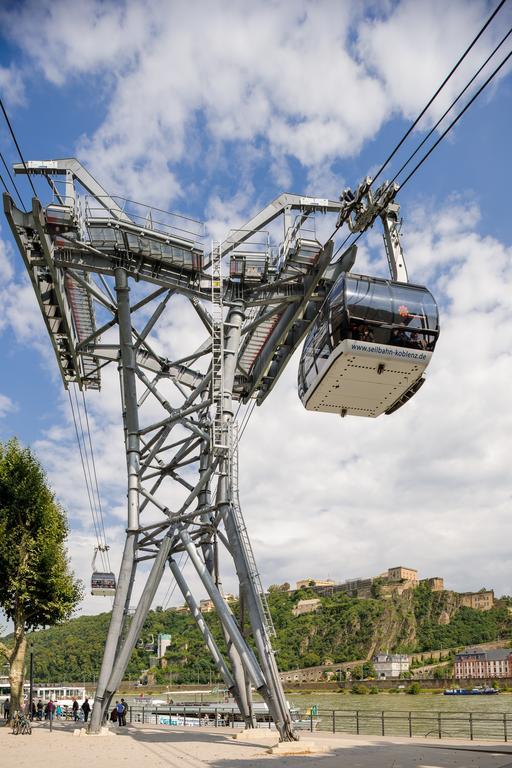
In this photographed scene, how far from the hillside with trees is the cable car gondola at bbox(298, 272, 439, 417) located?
398ft

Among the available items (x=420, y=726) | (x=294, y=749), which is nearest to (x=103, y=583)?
(x=294, y=749)

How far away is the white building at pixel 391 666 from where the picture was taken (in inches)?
5940

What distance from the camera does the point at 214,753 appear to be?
56.8ft

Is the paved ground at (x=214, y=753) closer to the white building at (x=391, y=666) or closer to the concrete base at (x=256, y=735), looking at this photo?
the concrete base at (x=256, y=735)

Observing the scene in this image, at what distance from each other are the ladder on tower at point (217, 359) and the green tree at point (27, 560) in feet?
48.0

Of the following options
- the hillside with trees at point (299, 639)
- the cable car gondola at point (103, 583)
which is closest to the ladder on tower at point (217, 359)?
the cable car gondola at point (103, 583)

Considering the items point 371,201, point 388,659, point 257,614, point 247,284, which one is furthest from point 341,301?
point 388,659

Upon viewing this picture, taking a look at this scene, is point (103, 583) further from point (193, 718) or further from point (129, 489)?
point (193, 718)

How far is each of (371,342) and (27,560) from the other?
20591 mm

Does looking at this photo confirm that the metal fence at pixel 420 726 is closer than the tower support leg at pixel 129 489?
No

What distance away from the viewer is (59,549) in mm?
32625

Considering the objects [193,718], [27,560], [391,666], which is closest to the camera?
[27,560]

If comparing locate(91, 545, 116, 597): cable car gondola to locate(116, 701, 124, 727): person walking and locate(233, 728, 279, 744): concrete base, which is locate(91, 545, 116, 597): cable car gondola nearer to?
locate(116, 701, 124, 727): person walking

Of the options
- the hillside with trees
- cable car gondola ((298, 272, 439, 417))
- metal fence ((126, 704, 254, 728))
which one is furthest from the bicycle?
the hillside with trees
